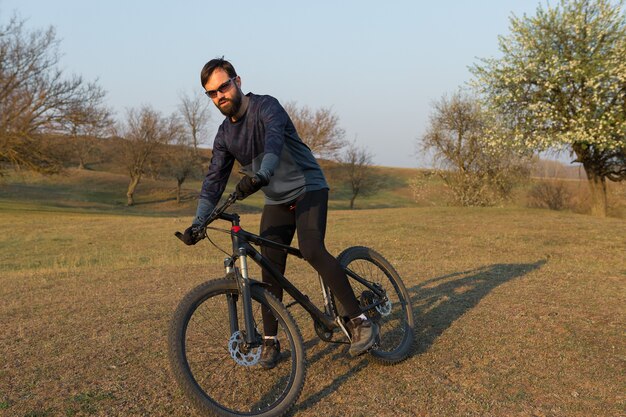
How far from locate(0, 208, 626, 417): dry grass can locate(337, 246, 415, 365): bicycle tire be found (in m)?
0.16

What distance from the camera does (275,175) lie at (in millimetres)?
3639

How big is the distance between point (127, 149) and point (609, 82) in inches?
1688

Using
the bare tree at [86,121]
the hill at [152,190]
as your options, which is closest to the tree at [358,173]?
the hill at [152,190]

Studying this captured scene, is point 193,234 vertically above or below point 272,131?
below

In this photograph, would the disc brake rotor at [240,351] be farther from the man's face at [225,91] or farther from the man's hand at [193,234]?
the man's face at [225,91]

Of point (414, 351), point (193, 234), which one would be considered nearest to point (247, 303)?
point (193, 234)

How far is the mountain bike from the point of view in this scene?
2.90m

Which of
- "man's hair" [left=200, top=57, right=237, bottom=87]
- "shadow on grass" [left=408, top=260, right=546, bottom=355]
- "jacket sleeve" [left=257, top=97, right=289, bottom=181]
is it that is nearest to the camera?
"jacket sleeve" [left=257, top=97, right=289, bottom=181]

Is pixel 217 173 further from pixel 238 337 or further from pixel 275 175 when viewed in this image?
pixel 238 337

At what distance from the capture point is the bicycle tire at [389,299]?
4078 millimetres

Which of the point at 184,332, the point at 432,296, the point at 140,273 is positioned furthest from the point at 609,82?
the point at 184,332

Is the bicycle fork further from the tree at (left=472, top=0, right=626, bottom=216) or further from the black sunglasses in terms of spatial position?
the tree at (left=472, top=0, right=626, bottom=216)

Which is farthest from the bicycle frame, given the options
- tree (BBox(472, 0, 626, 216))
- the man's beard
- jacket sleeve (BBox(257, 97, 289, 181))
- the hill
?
the hill

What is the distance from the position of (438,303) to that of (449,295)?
521 millimetres
